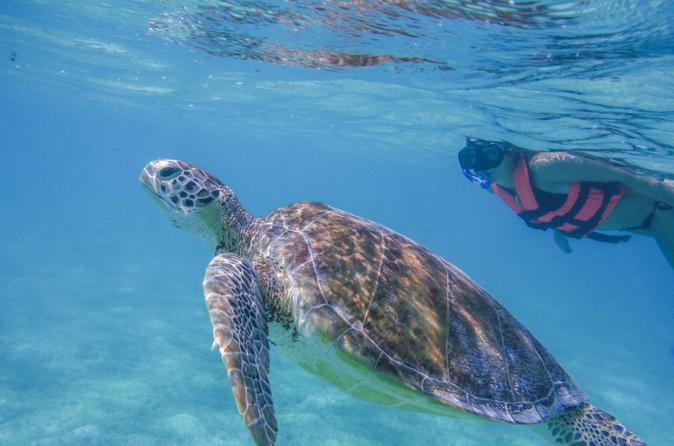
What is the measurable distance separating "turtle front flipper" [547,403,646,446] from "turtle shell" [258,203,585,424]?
0.52 feet

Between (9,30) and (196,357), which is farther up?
(9,30)

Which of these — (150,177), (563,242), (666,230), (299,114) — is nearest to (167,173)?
(150,177)

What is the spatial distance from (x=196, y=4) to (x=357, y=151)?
27740mm

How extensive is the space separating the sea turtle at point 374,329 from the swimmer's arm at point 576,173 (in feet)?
15.2

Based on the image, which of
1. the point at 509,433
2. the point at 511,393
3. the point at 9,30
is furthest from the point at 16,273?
the point at 511,393

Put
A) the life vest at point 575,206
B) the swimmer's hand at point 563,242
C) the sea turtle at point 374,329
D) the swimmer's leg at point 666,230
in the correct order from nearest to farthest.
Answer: the sea turtle at point 374,329 → the swimmer's leg at point 666,230 → the life vest at point 575,206 → the swimmer's hand at point 563,242

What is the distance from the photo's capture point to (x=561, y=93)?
396 inches

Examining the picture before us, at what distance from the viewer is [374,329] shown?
11.1 ft

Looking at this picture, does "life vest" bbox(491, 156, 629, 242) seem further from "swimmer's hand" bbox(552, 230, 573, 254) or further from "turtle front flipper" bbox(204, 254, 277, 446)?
"turtle front flipper" bbox(204, 254, 277, 446)

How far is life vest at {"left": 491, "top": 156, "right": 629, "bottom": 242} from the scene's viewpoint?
7574 mm

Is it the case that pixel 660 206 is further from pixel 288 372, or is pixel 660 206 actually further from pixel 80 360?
pixel 80 360

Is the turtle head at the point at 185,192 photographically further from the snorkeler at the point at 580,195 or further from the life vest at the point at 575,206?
the life vest at the point at 575,206

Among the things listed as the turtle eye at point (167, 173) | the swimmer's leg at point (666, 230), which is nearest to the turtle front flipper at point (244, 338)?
the turtle eye at point (167, 173)

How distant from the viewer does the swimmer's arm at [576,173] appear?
7.48 metres
